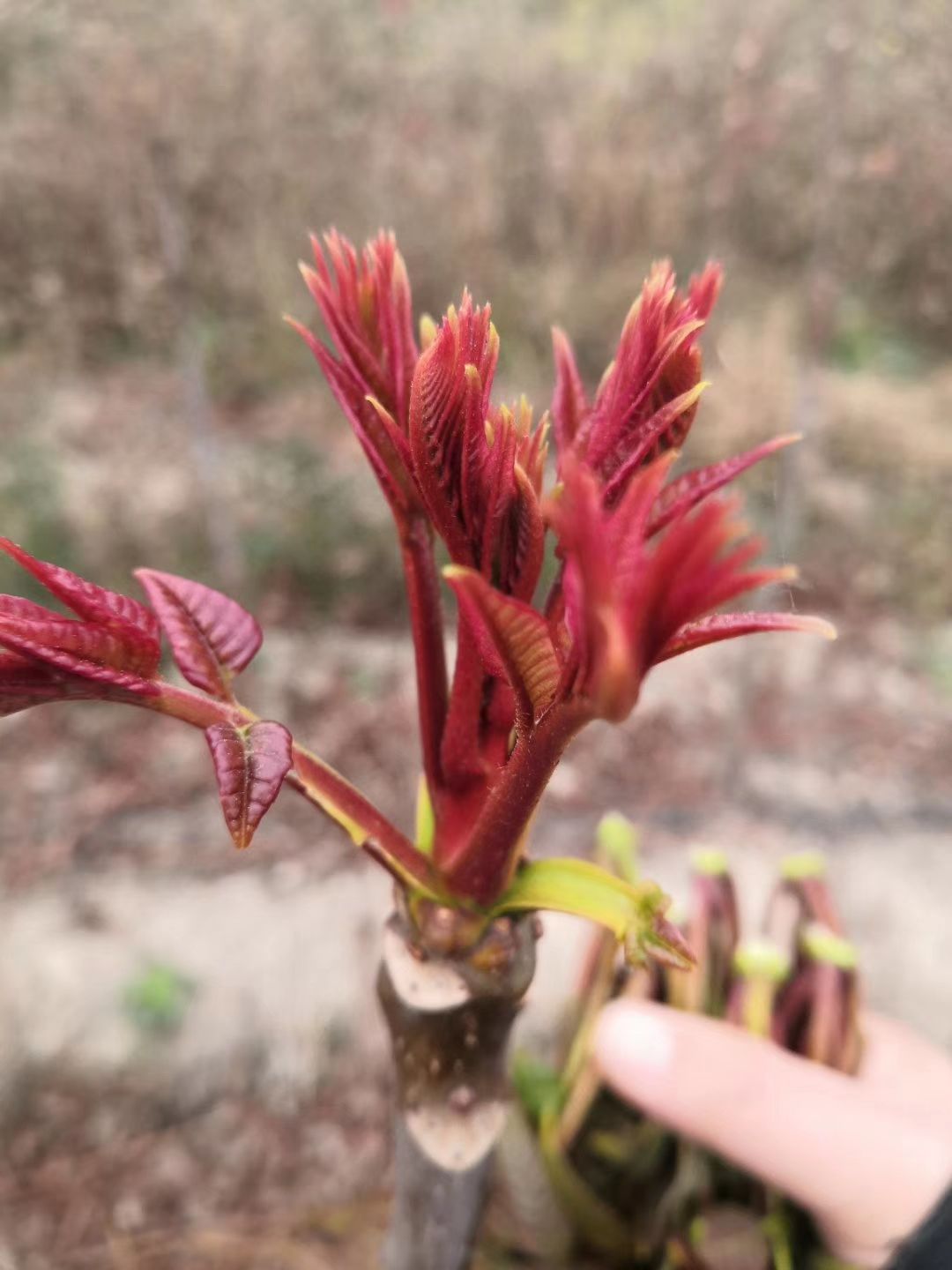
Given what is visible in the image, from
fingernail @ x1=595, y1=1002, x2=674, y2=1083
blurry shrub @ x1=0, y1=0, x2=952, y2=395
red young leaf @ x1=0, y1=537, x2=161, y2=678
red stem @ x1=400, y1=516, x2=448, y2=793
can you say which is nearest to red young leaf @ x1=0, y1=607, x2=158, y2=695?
red young leaf @ x1=0, y1=537, x2=161, y2=678

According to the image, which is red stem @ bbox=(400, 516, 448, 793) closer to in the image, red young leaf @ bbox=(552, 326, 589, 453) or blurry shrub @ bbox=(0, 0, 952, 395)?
red young leaf @ bbox=(552, 326, 589, 453)

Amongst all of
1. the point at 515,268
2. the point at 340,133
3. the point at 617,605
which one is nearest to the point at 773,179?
the point at 515,268

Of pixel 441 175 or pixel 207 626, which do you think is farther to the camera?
pixel 441 175

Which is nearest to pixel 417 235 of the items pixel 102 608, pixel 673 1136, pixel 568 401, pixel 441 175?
pixel 441 175

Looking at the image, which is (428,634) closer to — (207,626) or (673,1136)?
(207,626)

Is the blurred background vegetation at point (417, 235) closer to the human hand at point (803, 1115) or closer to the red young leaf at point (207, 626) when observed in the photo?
the human hand at point (803, 1115)

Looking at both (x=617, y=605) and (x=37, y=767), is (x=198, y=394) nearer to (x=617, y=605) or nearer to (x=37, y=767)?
(x=37, y=767)
